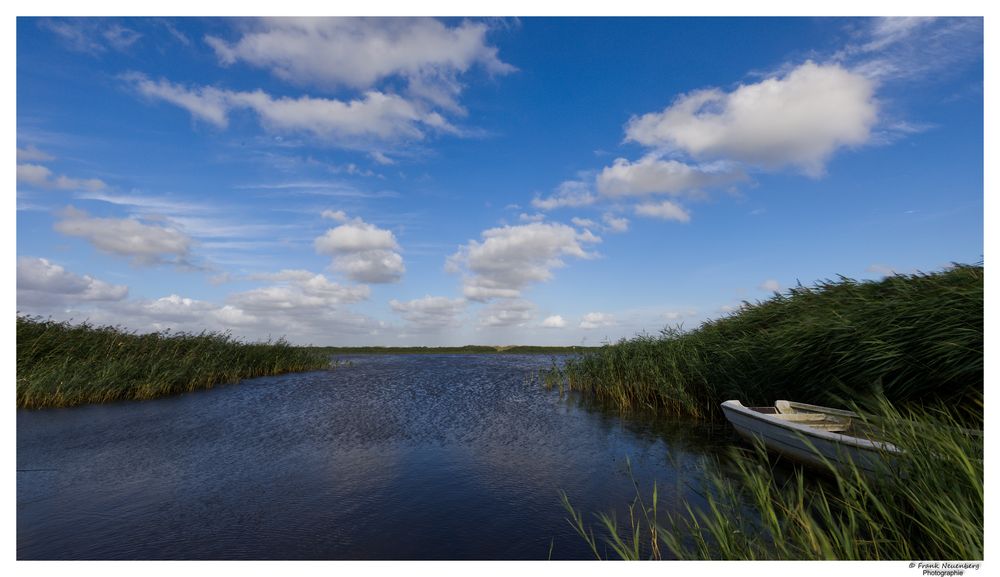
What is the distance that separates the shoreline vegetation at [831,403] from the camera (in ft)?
15.7

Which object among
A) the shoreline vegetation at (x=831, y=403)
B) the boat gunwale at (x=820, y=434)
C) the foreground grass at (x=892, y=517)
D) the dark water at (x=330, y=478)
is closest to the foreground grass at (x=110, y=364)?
the dark water at (x=330, y=478)

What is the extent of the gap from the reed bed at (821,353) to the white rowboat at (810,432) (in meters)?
0.75

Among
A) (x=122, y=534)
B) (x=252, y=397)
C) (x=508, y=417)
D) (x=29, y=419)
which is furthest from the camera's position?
(x=252, y=397)

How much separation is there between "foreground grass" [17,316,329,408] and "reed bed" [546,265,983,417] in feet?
68.5

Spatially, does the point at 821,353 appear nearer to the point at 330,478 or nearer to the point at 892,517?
the point at 892,517

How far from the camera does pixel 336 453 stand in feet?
42.5

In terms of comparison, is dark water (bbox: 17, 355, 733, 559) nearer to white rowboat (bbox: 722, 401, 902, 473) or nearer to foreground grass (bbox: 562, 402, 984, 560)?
white rowboat (bbox: 722, 401, 902, 473)

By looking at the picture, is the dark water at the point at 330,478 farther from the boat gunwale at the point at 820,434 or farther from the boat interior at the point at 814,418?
the boat interior at the point at 814,418

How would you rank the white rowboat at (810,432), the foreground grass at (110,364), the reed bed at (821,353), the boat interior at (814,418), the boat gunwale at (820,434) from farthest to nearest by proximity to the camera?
the foreground grass at (110,364)
the boat interior at (814,418)
the reed bed at (821,353)
the white rowboat at (810,432)
the boat gunwale at (820,434)

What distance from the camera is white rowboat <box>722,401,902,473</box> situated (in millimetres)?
7914

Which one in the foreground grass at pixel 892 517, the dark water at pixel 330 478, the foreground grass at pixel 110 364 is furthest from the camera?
the foreground grass at pixel 110 364
